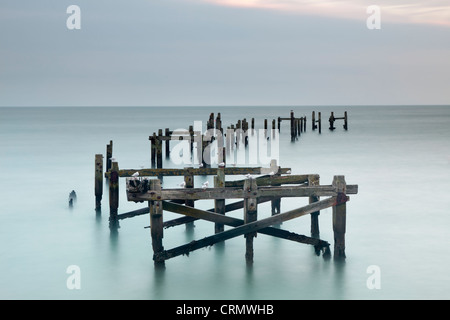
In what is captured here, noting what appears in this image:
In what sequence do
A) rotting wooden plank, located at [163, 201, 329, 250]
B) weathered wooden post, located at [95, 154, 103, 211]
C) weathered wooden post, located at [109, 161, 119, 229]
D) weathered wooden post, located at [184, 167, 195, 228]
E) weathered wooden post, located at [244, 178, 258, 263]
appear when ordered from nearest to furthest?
1. weathered wooden post, located at [244, 178, 258, 263]
2. rotting wooden plank, located at [163, 201, 329, 250]
3. weathered wooden post, located at [184, 167, 195, 228]
4. weathered wooden post, located at [109, 161, 119, 229]
5. weathered wooden post, located at [95, 154, 103, 211]

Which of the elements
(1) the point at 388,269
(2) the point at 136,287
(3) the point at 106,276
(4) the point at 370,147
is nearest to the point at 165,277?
(2) the point at 136,287

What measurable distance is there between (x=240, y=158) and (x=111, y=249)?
19.1 m

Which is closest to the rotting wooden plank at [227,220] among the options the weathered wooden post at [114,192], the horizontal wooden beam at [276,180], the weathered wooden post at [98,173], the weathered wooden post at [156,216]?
the weathered wooden post at [156,216]

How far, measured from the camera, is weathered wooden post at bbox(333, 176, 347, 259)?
10.4 metres

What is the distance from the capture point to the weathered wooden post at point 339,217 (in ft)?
34.2

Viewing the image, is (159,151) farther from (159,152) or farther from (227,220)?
(227,220)

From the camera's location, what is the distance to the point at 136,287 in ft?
33.5

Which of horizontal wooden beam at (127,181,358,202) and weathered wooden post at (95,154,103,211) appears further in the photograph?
weathered wooden post at (95,154,103,211)

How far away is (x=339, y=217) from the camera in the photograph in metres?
10.6

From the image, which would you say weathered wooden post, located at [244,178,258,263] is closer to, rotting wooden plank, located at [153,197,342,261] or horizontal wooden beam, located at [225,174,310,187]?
rotting wooden plank, located at [153,197,342,261]

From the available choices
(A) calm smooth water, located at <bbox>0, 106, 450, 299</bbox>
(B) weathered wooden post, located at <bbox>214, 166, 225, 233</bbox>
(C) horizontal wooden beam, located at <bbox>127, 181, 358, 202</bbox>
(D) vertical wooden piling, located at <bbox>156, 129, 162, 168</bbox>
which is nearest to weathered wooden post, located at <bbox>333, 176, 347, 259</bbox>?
(C) horizontal wooden beam, located at <bbox>127, 181, 358, 202</bbox>

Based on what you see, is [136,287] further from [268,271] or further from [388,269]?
[388,269]

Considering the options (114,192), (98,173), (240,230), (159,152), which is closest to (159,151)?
(159,152)
